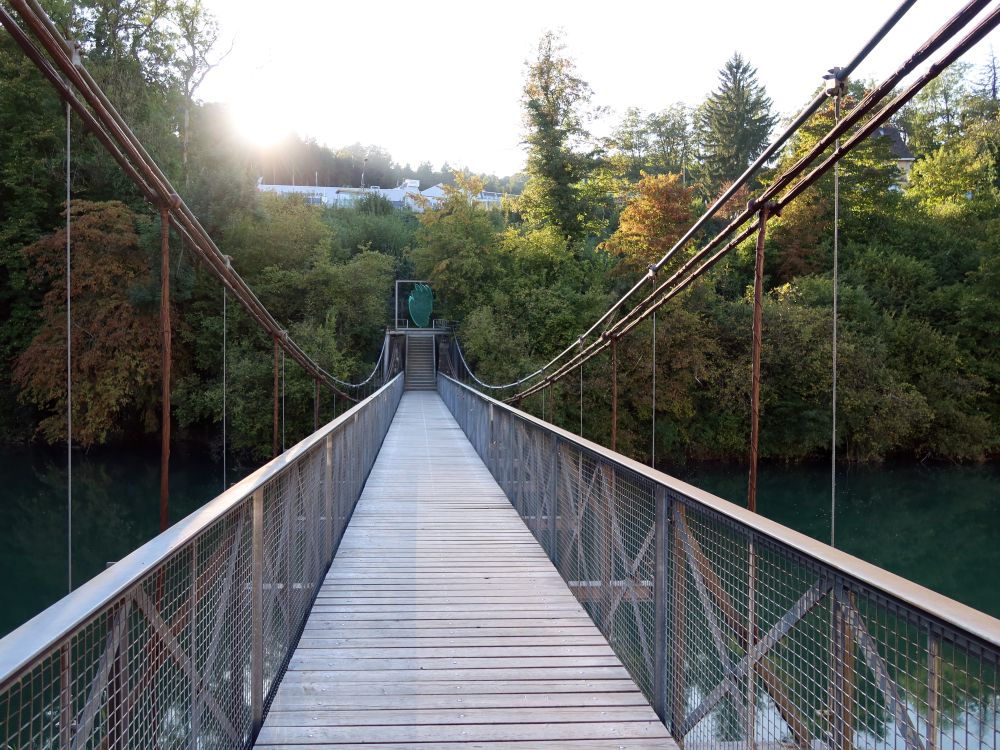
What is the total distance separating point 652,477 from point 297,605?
1.56 meters

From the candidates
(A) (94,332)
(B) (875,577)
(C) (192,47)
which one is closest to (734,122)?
(C) (192,47)

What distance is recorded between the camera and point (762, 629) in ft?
6.64

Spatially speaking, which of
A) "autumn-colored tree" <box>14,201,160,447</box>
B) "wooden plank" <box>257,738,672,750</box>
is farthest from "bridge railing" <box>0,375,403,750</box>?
"autumn-colored tree" <box>14,201,160,447</box>

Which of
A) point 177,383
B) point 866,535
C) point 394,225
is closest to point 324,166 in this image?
point 394,225

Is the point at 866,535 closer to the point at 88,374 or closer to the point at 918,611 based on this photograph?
the point at 918,611

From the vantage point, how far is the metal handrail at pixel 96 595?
3.41 feet

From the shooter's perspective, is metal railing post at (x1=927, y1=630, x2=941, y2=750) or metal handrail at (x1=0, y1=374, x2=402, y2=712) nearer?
metal handrail at (x1=0, y1=374, x2=402, y2=712)

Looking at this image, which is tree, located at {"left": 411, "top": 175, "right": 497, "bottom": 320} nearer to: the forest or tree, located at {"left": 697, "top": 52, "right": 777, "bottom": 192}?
the forest

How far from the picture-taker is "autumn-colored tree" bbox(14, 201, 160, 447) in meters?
18.2

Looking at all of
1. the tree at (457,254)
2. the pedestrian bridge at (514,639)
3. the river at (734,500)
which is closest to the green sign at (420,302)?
the tree at (457,254)

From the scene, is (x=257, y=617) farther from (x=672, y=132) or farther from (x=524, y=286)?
(x=672, y=132)

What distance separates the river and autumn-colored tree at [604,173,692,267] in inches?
230

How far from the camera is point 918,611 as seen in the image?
1200 mm

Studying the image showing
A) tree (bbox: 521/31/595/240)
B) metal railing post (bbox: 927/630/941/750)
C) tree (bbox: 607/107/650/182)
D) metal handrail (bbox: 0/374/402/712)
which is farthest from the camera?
tree (bbox: 607/107/650/182)
